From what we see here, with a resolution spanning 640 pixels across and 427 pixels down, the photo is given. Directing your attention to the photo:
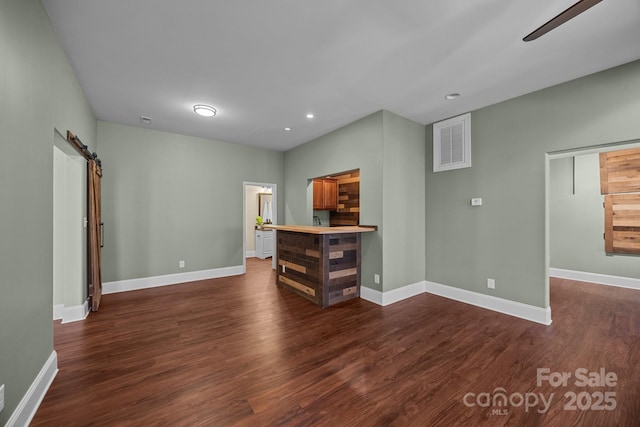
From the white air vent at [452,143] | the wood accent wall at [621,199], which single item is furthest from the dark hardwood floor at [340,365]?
the white air vent at [452,143]

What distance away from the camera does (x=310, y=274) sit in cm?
379

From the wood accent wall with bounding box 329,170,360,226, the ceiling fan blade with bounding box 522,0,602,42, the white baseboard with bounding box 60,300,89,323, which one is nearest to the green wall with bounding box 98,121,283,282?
the white baseboard with bounding box 60,300,89,323

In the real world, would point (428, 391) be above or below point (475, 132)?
below

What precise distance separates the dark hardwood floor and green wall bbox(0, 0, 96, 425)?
18.5 inches

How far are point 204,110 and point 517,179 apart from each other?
435 cm

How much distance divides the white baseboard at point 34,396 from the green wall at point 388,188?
341cm

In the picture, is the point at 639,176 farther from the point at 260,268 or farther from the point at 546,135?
the point at 260,268

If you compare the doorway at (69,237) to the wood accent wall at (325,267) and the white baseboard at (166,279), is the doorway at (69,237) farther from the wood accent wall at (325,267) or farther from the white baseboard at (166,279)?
the wood accent wall at (325,267)

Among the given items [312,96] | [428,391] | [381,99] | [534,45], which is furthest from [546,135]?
[428,391]

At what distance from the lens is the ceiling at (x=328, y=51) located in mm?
1880

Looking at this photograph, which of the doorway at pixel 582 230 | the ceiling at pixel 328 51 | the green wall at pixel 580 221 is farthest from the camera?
the green wall at pixel 580 221

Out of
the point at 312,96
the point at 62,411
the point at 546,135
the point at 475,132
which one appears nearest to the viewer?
the point at 62,411

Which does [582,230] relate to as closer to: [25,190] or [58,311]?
[25,190]

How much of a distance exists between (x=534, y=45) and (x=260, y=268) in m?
5.88
